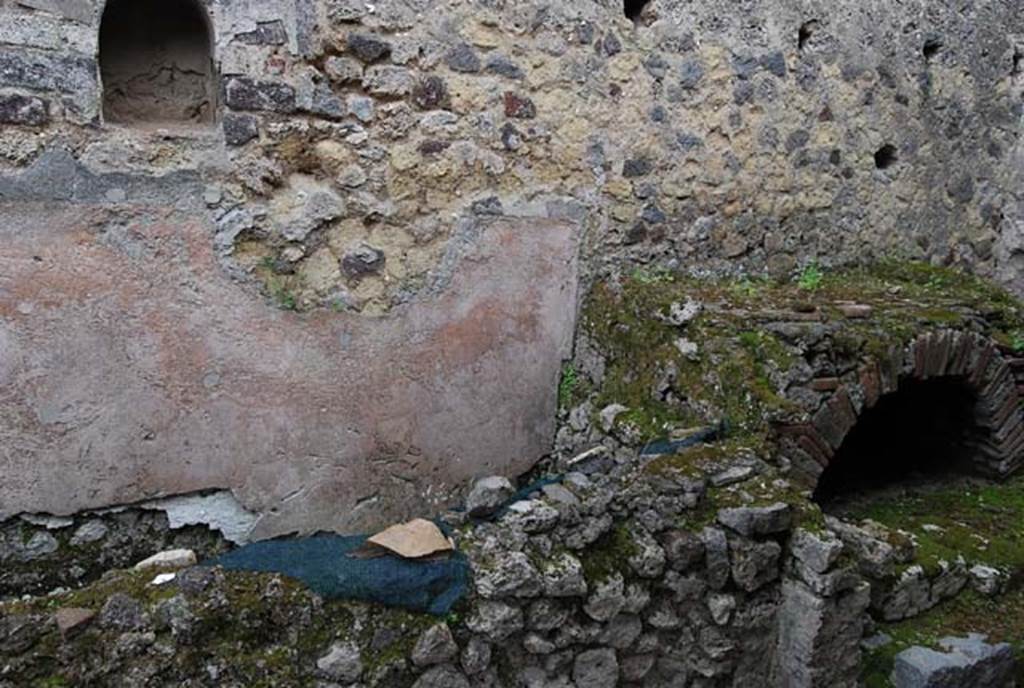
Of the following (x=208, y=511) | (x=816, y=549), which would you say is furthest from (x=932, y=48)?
(x=208, y=511)

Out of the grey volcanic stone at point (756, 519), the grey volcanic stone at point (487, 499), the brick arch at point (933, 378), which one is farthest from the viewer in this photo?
the brick arch at point (933, 378)

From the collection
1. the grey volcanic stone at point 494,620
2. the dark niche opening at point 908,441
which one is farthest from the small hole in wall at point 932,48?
the grey volcanic stone at point 494,620

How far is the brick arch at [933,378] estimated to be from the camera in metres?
3.39

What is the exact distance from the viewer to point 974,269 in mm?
5664

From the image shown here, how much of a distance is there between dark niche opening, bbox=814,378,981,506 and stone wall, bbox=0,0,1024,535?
931 mm

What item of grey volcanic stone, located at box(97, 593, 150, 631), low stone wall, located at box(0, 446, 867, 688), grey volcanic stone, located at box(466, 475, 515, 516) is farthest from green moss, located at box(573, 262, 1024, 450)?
grey volcanic stone, located at box(97, 593, 150, 631)

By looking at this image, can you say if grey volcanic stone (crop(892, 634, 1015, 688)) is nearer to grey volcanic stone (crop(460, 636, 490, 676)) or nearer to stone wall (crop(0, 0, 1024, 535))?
grey volcanic stone (crop(460, 636, 490, 676))

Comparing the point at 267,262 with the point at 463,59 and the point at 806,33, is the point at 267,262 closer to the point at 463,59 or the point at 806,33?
the point at 463,59

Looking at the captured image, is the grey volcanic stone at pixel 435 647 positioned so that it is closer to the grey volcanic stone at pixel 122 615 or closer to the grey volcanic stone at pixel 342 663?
the grey volcanic stone at pixel 342 663

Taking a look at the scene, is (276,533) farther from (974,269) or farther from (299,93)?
(974,269)

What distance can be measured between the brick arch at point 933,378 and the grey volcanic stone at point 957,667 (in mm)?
751

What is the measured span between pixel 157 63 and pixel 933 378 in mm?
3371

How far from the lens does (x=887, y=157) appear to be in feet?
16.9

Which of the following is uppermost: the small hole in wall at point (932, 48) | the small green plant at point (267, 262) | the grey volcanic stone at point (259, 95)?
the small hole in wall at point (932, 48)
